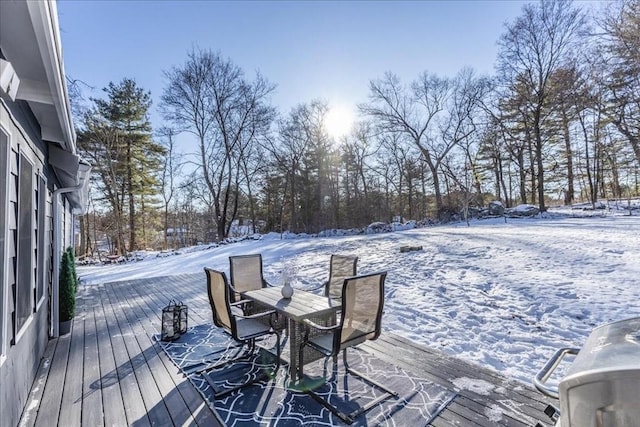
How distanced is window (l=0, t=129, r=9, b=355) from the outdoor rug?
1.39 metres

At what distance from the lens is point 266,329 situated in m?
2.98

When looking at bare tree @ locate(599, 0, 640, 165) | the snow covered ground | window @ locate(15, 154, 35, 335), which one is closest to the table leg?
the snow covered ground

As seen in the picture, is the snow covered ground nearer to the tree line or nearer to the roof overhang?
the roof overhang

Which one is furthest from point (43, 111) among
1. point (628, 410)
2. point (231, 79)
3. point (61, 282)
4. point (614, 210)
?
point (614, 210)

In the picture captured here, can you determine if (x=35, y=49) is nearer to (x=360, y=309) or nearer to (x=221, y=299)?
(x=221, y=299)

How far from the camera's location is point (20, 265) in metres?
2.37

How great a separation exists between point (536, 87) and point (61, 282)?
1969 cm

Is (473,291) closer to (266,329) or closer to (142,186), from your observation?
(266,329)

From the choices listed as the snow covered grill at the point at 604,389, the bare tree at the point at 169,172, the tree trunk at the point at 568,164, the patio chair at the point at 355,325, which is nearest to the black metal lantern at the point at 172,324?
the patio chair at the point at 355,325

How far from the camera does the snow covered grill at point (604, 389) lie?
0.89 m

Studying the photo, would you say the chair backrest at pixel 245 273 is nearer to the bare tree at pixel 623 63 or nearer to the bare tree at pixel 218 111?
the bare tree at pixel 623 63

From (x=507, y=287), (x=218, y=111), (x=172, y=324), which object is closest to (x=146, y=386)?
Result: (x=172, y=324)

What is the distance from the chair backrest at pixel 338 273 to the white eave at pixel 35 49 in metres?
2.85

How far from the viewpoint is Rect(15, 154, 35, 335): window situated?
7.46 feet
